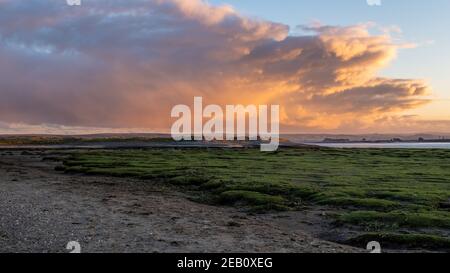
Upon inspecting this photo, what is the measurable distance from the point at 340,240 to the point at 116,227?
1083 cm

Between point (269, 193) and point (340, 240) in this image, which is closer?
point (340, 240)

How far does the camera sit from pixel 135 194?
3775 cm

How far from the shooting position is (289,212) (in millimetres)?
30297

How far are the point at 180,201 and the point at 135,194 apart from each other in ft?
17.1

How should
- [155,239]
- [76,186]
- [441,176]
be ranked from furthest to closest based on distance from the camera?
[441,176] → [76,186] → [155,239]

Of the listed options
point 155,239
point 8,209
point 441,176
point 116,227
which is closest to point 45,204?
point 8,209

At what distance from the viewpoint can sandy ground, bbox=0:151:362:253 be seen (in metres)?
18.8

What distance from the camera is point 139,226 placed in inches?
896

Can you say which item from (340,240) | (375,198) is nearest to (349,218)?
(340,240)

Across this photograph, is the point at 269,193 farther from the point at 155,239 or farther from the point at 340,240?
the point at 155,239

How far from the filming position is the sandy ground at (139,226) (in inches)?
741

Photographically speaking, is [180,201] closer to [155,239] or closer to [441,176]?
[155,239]
